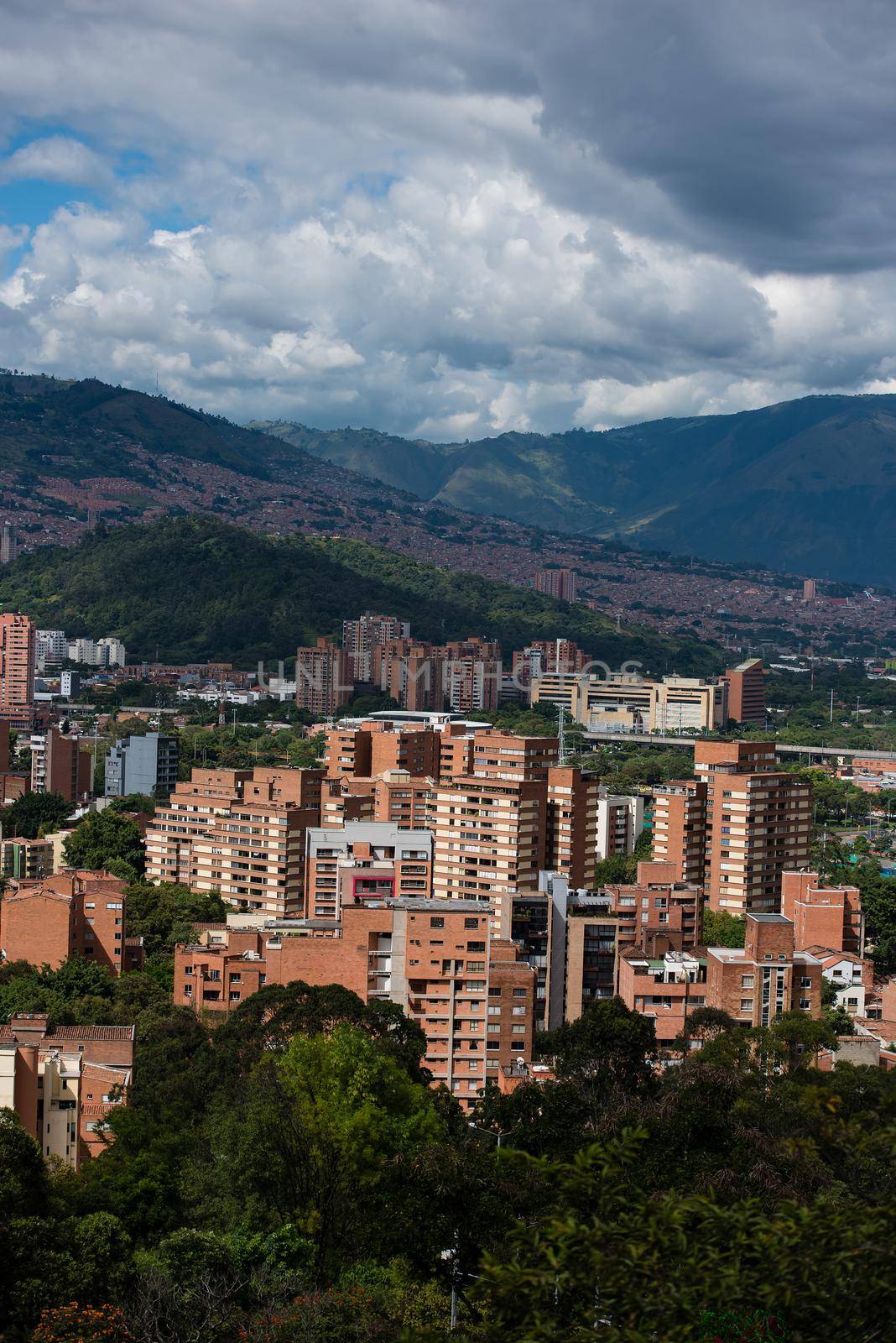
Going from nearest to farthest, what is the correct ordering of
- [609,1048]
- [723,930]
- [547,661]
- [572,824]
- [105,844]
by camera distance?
[609,1048] → [723,930] → [572,824] → [105,844] → [547,661]

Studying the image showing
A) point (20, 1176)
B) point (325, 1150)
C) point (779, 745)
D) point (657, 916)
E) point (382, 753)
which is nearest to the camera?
point (20, 1176)

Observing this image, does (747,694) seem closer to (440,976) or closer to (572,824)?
(572,824)

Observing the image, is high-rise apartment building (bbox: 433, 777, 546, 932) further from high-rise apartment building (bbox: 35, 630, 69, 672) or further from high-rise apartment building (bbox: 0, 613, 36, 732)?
high-rise apartment building (bbox: 35, 630, 69, 672)

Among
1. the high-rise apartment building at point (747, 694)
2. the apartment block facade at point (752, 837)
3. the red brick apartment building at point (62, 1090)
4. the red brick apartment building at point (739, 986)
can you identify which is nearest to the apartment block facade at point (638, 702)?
the high-rise apartment building at point (747, 694)

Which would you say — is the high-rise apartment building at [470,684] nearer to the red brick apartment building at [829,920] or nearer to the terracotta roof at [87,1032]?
the red brick apartment building at [829,920]

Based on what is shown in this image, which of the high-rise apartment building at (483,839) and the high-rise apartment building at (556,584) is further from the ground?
the high-rise apartment building at (556,584)

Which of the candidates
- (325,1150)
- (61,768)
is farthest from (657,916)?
(61,768)

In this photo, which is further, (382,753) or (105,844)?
(382,753)
